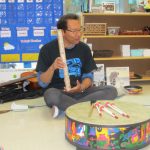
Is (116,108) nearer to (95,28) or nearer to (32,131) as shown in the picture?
(32,131)

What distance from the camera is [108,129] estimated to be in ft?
5.34

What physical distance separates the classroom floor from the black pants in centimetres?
13

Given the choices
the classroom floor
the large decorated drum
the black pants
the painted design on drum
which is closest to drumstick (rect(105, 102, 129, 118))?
the large decorated drum

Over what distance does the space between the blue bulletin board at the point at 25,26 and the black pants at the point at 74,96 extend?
102 cm

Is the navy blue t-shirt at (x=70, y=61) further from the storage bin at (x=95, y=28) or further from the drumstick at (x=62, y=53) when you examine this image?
the storage bin at (x=95, y=28)

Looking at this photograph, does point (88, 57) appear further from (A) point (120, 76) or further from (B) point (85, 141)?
(B) point (85, 141)

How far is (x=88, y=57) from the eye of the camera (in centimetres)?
267

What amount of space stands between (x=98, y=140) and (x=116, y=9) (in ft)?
7.04

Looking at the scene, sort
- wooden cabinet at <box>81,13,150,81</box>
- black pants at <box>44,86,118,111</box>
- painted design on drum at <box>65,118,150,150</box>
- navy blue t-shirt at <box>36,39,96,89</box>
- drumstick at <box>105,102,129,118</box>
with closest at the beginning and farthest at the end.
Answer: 1. painted design on drum at <box>65,118,150,150</box>
2. drumstick at <box>105,102,129,118</box>
3. black pants at <box>44,86,118,111</box>
4. navy blue t-shirt at <box>36,39,96,89</box>
5. wooden cabinet at <box>81,13,150,81</box>

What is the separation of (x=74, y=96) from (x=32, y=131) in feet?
2.07

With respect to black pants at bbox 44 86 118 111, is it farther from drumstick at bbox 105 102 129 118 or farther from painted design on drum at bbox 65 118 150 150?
painted design on drum at bbox 65 118 150 150

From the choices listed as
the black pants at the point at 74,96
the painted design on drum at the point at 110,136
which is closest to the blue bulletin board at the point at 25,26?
the black pants at the point at 74,96

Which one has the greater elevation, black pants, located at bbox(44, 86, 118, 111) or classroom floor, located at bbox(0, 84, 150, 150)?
black pants, located at bbox(44, 86, 118, 111)

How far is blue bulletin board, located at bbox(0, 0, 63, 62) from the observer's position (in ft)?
10.7
